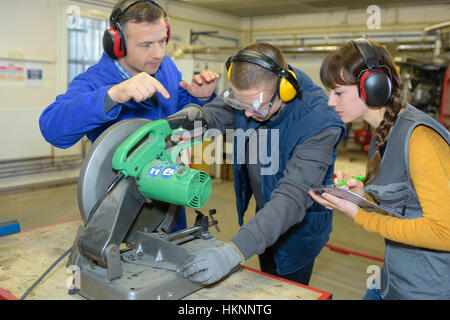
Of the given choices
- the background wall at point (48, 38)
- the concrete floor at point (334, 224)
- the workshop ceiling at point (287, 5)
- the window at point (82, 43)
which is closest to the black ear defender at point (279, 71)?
the concrete floor at point (334, 224)

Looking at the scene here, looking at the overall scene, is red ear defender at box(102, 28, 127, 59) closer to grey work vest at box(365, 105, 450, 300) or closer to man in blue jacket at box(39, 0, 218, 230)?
man in blue jacket at box(39, 0, 218, 230)

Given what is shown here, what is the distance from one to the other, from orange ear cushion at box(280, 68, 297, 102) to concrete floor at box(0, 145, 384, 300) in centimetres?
149

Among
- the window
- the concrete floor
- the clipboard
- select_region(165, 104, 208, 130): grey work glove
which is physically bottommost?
the concrete floor

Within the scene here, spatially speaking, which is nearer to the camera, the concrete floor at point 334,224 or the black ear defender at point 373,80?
the black ear defender at point 373,80

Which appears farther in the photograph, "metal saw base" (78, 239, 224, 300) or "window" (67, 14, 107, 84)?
"window" (67, 14, 107, 84)

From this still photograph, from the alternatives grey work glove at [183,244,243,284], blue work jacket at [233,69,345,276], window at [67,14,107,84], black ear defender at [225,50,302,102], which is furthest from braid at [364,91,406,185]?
window at [67,14,107,84]

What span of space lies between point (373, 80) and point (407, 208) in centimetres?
41

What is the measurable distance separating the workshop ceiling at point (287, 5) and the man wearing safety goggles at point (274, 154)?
6596mm

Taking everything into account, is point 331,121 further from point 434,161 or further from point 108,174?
point 108,174

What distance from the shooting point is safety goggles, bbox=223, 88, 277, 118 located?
4.42 feet

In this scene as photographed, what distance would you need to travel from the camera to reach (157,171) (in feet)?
3.66

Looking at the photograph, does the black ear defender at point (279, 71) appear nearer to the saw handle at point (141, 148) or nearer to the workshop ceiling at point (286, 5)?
the saw handle at point (141, 148)

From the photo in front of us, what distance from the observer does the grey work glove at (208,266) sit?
3.42ft

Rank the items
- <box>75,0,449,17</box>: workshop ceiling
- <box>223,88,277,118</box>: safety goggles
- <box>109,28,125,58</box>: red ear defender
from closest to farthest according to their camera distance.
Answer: <box>223,88,277,118</box>: safety goggles, <box>109,28,125,58</box>: red ear defender, <box>75,0,449,17</box>: workshop ceiling
